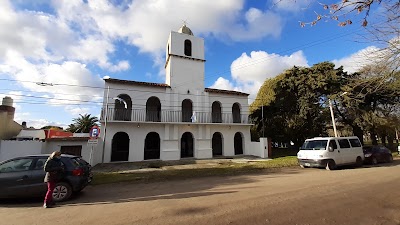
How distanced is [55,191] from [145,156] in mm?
14489

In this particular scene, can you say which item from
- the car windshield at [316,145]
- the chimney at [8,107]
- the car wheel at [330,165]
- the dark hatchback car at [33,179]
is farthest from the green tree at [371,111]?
the chimney at [8,107]

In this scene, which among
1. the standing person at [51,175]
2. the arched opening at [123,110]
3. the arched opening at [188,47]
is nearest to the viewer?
the standing person at [51,175]

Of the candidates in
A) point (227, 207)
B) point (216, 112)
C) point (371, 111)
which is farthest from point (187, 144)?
point (371, 111)

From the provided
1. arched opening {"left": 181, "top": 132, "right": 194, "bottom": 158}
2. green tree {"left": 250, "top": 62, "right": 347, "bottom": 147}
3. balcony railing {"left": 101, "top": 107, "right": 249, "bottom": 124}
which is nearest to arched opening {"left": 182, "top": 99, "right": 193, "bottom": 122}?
balcony railing {"left": 101, "top": 107, "right": 249, "bottom": 124}

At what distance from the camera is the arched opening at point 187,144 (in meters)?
24.2

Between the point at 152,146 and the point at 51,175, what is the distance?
1576cm

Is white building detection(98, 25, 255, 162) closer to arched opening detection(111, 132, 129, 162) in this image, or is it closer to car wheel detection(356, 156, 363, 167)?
arched opening detection(111, 132, 129, 162)

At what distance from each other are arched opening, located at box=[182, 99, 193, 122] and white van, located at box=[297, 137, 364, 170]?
38.4 feet

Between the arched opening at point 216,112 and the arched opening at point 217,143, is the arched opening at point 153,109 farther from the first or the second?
the arched opening at point 217,143

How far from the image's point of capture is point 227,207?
18.9 feet

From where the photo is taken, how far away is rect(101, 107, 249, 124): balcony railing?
2020 cm

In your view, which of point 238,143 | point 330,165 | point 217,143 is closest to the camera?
point 330,165

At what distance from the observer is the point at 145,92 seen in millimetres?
21219

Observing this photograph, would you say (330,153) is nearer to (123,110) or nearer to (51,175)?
(51,175)
